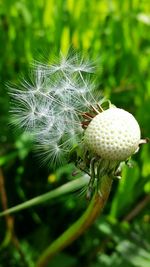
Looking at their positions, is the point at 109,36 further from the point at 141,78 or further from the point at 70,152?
the point at 70,152

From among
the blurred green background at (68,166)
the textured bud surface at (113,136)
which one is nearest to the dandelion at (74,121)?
the textured bud surface at (113,136)

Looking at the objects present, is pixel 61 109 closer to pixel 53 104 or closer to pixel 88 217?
pixel 53 104

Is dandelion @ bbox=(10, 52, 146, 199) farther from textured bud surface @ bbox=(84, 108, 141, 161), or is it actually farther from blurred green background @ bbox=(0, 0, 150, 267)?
blurred green background @ bbox=(0, 0, 150, 267)

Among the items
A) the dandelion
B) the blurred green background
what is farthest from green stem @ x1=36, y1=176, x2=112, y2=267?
the blurred green background

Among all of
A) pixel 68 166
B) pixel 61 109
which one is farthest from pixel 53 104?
pixel 68 166

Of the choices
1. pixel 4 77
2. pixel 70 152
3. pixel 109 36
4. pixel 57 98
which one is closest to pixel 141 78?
pixel 109 36

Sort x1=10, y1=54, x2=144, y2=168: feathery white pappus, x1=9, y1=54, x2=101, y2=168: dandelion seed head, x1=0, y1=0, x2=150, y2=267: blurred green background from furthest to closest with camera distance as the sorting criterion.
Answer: x1=0, y1=0, x2=150, y2=267: blurred green background
x1=9, y1=54, x2=101, y2=168: dandelion seed head
x1=10, y1=54, x2=144, y2=168: feathery white pappus

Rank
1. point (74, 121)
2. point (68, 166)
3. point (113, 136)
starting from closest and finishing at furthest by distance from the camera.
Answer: point (113, 136), point (74, 121), point (68, 166)
